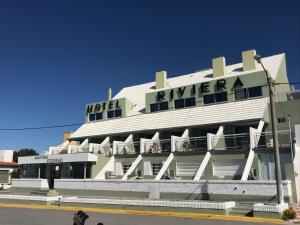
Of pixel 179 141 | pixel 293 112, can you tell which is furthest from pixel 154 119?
pixel 293 112

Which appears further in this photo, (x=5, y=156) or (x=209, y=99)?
(x=5, y=156)

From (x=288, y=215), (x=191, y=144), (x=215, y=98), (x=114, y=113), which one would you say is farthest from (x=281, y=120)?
(x=114, y=113)

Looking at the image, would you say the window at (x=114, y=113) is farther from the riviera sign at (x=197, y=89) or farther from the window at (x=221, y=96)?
the window at (x=221, y=96)

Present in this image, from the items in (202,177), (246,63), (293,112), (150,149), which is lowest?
(202,177)

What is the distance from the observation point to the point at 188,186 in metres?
24.5

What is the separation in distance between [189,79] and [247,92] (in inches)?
417

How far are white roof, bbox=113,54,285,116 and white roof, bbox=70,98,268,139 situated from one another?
3045 mm

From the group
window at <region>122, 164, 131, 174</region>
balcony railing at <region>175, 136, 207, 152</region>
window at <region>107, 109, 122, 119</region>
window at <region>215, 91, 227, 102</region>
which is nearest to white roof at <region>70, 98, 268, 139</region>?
window at <region>215, 91, 227, 102</region>

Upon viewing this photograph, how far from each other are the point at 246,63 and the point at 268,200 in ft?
59.8

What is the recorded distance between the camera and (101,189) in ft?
95.1

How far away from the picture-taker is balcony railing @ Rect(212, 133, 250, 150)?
2645cm

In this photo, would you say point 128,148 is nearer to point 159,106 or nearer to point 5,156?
point 159,106

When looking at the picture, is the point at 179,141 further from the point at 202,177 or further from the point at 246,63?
the point at 246,63

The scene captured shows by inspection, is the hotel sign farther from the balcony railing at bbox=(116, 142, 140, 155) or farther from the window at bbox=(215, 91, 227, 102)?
the window at bbox=(215, 91, 227, 102)
